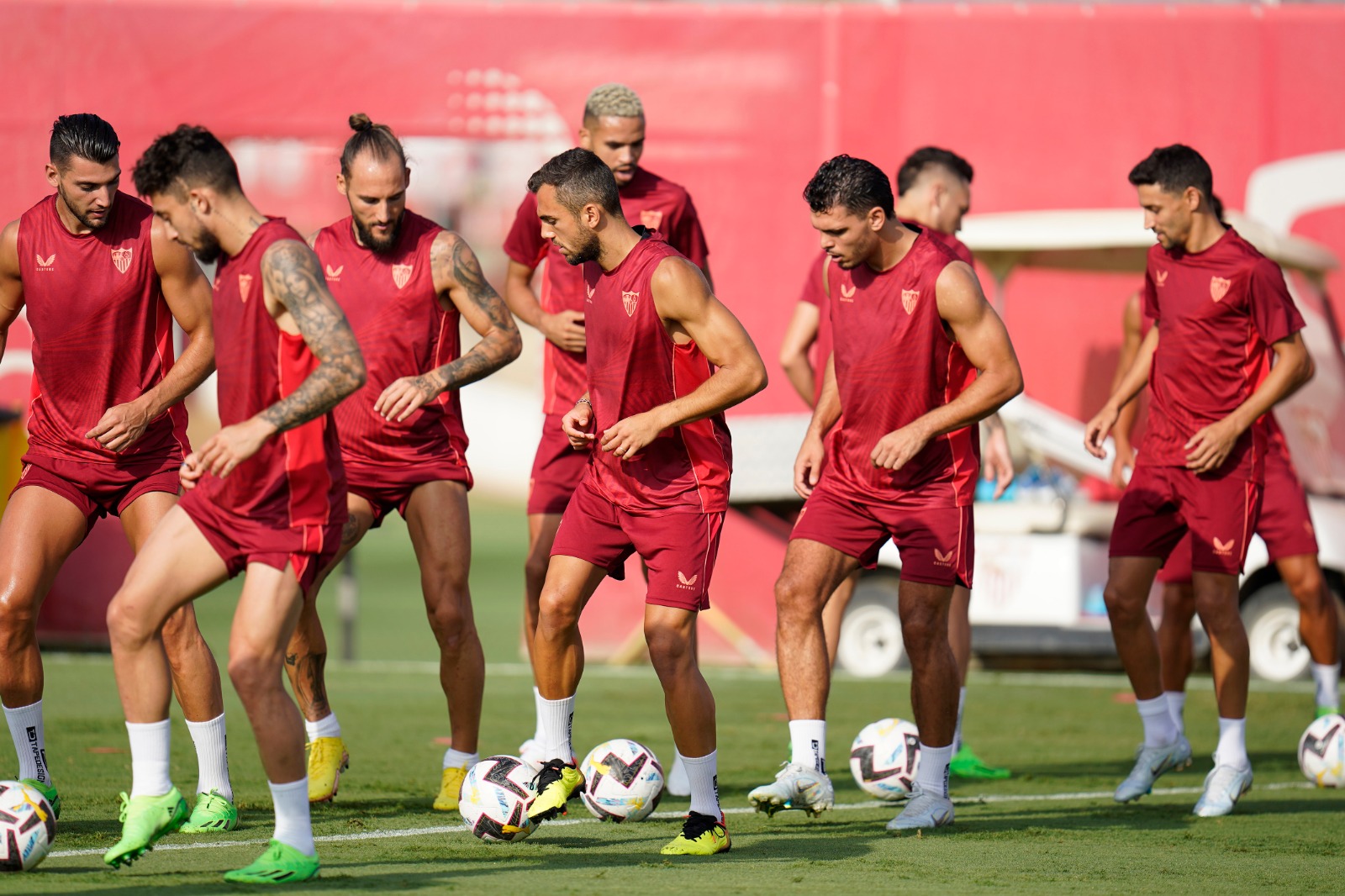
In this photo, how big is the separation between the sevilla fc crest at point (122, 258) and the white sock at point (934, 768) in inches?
143

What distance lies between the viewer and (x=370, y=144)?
6535 millimetres

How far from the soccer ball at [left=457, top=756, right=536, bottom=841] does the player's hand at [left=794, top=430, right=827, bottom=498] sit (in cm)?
181

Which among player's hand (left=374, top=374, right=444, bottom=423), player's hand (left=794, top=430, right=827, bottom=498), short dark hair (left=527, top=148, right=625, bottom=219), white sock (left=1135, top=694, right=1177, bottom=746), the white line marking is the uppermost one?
short dark hair (left=527, top=148, right=625, bottom=219)

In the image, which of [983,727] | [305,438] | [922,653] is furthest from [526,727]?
[305,438]

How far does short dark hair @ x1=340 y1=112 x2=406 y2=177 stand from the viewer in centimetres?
654

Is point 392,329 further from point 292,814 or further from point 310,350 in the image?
point 292,814

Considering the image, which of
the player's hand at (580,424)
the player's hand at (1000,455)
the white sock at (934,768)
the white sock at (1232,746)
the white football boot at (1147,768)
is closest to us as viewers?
the player's hand at (580,424)

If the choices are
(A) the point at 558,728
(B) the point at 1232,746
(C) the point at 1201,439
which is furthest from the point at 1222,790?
(A) the point at 558,728

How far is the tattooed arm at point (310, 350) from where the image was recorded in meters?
4.96

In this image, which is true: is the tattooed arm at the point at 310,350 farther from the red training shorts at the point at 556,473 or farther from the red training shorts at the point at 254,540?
the red training shorts at the point at 556,473

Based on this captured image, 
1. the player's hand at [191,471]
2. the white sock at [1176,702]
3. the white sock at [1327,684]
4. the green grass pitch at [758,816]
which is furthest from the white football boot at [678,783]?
the white sock at [1327,684]

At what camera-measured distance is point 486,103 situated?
13977 mm

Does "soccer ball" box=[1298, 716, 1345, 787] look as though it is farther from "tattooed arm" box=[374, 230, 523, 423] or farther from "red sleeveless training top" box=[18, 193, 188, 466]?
"red sleeveless training top" box=[18, 193, 188, 466]

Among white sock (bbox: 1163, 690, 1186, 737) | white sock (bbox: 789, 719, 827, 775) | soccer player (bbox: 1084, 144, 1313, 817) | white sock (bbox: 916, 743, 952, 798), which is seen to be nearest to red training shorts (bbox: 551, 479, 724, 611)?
white sock (bbox: 789, 719, 827, 775)
